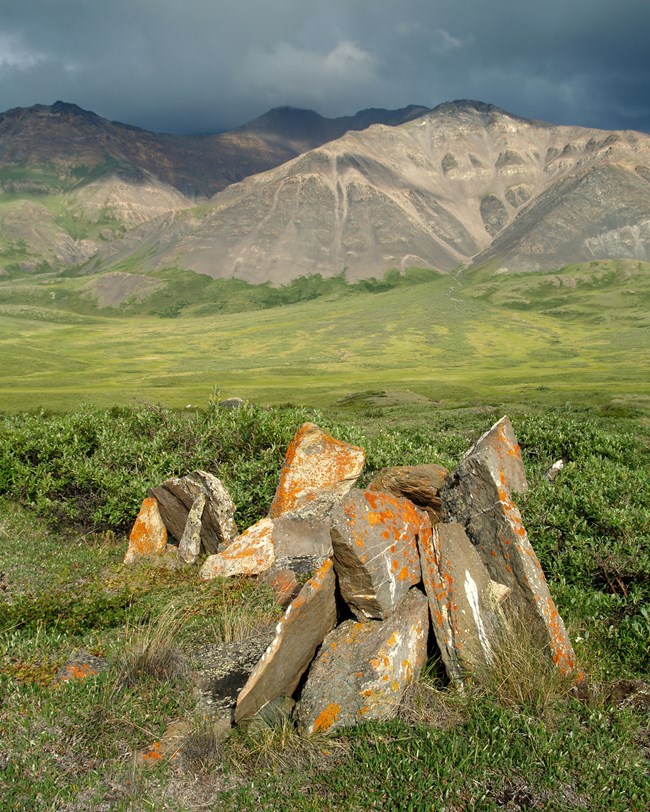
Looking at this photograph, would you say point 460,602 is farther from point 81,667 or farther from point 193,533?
point 193,533

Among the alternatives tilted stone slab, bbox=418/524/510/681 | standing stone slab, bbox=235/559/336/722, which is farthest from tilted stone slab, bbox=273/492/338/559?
tilted stone slab, bbox=418/524/510/681

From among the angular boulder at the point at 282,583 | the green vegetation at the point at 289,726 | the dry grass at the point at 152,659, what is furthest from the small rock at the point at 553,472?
the dry grass at the point at 152,659

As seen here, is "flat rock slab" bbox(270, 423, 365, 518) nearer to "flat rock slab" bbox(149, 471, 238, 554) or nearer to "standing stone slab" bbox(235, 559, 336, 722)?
"flat rock slab" bbox(149, 471, 238, 554)

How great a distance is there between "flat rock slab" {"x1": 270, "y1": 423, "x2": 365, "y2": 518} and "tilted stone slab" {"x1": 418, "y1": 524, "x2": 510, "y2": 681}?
629 cm

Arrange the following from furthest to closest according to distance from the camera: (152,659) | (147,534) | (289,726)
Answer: (147,534) → (152,659) → (289,726)

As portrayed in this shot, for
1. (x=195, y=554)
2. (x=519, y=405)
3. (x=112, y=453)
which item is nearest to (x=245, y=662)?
(x=195, y=554)

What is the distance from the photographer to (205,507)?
15.4m

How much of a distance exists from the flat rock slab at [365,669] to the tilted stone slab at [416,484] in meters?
3.62

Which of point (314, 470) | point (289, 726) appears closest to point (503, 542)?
point (289, 726)

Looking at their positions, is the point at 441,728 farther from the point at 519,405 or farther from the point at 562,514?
the point at 519,405

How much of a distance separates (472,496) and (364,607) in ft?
9.17

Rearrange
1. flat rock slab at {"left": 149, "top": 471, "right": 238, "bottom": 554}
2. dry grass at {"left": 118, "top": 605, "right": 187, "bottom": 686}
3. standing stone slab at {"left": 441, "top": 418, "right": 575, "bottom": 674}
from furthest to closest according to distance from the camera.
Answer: flat rock slab at {"left": 149, "top": 471, "right": 238, "bottom": 554}
dry grass at {"left": 118, "top": 605, "right": 187, "bottom": 686}
standing stone slab at {"left": 441, "top": 418, "right": 575, "bottom": 674}

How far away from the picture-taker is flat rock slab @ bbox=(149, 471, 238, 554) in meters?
14.9

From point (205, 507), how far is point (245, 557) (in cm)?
249
